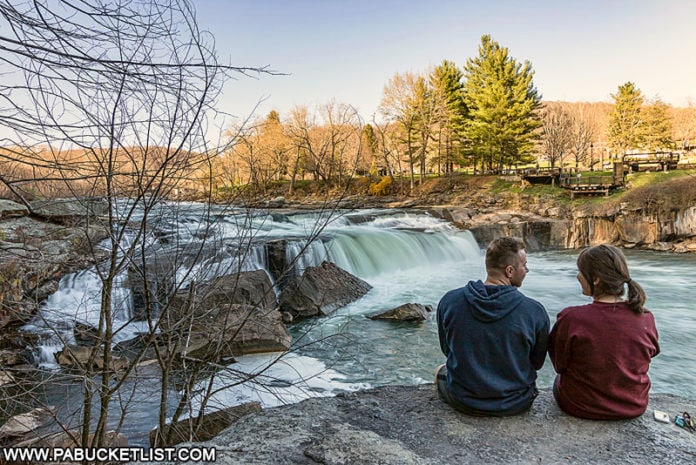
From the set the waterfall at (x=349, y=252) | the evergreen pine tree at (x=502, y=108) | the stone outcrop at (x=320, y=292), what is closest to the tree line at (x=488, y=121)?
the evergreen pine tree at (x=502, y=108)

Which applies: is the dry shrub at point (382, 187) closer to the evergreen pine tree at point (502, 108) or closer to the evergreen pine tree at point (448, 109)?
the evergreen pine tree at point (448, 109)

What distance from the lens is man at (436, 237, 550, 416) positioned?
2.69 metres

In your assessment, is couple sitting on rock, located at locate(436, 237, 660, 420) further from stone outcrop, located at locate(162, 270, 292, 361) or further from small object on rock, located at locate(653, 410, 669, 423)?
stone outcrop, located at locate(162, 270, 292, 361)

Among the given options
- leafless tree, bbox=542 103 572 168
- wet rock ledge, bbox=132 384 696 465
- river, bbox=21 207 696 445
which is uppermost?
leafless tree, bbox=542 103 572 168

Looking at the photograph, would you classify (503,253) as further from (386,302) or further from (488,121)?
(488,121)

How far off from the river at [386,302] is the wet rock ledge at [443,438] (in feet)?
1.26

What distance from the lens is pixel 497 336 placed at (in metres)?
2.69

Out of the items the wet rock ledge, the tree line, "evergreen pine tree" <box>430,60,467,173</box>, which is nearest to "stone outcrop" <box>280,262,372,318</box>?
the wet rock ledge

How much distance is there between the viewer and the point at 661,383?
6.63 m

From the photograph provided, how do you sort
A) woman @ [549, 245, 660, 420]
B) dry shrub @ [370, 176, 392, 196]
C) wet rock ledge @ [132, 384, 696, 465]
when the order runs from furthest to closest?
dry shrub @ [370, 176, 392, 196] < woman @ [549, 245, 660, 420] < wet rock ledge @ [132, 384, 696, 465]

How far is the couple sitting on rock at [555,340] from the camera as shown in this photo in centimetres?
264

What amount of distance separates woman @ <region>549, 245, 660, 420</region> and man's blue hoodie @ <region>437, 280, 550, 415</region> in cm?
19

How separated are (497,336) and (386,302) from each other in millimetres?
8658

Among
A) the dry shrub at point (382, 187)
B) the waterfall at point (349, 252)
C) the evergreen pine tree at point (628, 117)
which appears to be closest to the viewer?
the waterfall at point (349, 252)
